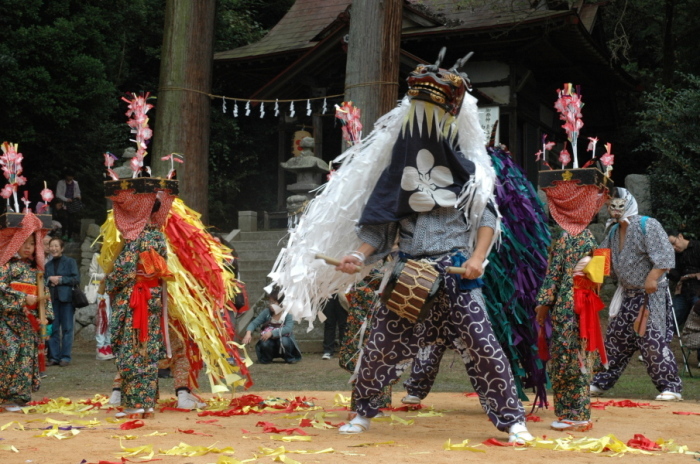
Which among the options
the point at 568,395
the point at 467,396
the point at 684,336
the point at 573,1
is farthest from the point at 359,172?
the point at 573,1

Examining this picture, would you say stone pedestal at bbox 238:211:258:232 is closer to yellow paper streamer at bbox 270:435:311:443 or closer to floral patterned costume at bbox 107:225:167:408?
floral patterned costume at bbox 107:225:167:408

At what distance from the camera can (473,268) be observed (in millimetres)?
5008

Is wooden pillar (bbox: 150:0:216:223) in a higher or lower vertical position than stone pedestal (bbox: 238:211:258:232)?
higher

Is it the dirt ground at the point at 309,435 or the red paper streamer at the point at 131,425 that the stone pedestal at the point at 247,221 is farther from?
the red paper streamer at the point at 131,425

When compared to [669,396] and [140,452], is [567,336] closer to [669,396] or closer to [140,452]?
[669,396]

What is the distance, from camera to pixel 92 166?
878 inches

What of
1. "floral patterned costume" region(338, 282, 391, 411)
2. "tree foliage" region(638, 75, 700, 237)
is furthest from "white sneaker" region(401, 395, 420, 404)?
"tree foliage" region(638, 75, 700, 237)

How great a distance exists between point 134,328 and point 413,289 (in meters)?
2.57

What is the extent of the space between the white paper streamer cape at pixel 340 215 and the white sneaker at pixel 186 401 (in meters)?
1.83

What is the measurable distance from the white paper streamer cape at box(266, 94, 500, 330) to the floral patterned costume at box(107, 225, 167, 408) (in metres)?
1.41

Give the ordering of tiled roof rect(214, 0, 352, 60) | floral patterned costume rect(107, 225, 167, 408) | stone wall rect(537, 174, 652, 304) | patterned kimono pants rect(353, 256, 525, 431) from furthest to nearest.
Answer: tiled roof rect(214, 0, 352, 60)
stone wall rect(537, 174, 652, 304)
floral patterned costume rect(107, 225, 167, 408)
patterned kimono pants rect(353, 256, 525, 431)

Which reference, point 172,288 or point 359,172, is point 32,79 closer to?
point 172,288

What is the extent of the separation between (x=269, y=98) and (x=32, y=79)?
16.3 feet

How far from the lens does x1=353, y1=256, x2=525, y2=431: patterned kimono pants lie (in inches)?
199
